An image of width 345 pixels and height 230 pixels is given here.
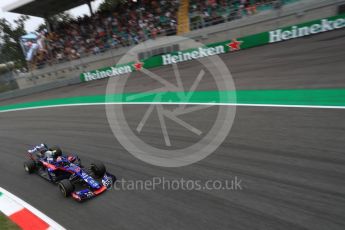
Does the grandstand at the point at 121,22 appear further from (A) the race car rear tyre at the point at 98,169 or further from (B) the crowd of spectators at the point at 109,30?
(A) the race car rear tyre at the point at 98,169

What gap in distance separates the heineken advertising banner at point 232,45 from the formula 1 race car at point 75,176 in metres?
12.3

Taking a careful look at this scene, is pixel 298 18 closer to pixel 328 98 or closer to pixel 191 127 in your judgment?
pixel 328 98

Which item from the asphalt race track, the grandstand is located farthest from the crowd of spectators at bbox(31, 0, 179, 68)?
the asphalt race track

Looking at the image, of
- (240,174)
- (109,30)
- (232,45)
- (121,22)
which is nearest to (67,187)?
(240,174)

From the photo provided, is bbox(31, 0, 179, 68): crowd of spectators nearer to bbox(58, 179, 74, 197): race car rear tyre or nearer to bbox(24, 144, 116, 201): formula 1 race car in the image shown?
bbox(24, 144, 116, 201): formula 1 race car

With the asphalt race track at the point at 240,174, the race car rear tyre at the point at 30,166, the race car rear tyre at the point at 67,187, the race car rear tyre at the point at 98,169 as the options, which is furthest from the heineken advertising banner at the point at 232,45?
the race car rear tyre at the point at 67,187

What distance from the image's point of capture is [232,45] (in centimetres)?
1728

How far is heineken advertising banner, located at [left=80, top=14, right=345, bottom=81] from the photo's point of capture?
14820 millimetres

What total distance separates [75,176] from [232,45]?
12.9 metres

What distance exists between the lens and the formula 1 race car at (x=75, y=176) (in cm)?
584

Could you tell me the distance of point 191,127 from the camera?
26.8 ft

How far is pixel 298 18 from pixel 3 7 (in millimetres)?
22944

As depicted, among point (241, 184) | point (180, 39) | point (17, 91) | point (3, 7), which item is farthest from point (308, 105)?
point (3, 7)

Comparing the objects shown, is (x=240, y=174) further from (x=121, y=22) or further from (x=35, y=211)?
(x=121, y=22)
